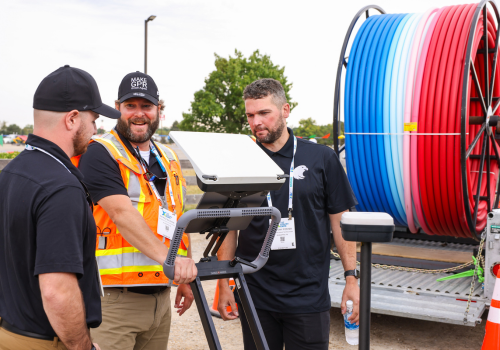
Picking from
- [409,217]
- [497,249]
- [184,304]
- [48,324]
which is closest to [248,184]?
[48,324]

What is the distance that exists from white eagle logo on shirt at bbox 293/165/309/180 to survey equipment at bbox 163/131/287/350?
0.87 m

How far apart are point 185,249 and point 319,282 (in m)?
0.91

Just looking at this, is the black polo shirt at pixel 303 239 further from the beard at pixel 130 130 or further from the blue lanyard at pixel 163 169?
the beard at pixel 130 130

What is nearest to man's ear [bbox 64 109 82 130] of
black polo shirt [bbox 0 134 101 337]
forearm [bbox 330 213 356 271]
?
black polo shirt [bbox 0 134 101 337]

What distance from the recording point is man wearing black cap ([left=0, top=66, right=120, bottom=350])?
6.00 ft

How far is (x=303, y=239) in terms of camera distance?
9.99 feet

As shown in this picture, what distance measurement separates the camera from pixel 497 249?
15.3 feet

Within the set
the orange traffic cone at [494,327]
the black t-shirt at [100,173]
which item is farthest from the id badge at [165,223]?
the orange traffic cone at [494,327]

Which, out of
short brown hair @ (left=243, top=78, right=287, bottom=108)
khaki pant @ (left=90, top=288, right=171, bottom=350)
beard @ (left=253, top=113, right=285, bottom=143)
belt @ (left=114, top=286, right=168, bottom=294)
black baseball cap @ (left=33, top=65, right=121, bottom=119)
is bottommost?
khaki pant @ (left=90, top=288, right=171, bottom=350)

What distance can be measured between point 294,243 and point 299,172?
472 millimetres

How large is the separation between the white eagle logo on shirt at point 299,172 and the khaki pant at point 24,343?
1.73 metres

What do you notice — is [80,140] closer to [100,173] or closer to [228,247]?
[100,173]

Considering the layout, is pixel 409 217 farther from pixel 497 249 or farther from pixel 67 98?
pixel 67 98

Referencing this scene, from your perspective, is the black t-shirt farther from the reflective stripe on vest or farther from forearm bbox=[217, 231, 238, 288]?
forearm bbox=[217, 231, 238, 288]
